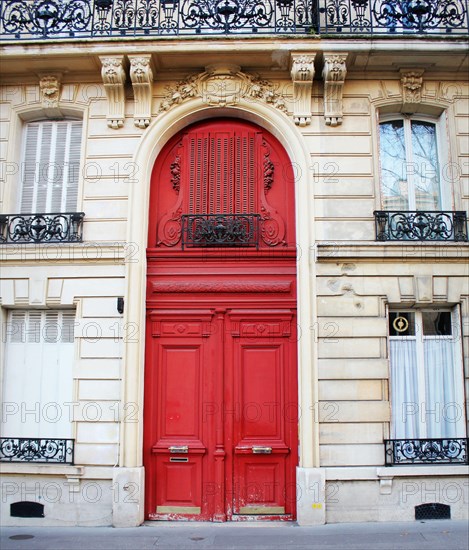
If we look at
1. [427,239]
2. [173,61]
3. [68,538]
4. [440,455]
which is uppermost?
[173,61]

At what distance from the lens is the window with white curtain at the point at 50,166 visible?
8.95m

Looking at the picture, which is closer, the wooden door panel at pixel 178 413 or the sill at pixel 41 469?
the sill at pixel 41 469

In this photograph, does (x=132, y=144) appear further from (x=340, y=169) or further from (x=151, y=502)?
(x=151, y=502)

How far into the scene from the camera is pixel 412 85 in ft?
29.1

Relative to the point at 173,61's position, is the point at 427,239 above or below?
below

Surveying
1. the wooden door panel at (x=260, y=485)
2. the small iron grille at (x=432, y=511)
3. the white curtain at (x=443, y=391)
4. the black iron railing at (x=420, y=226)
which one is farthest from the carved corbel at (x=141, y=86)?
the small iron grille at (x=432, y=511)

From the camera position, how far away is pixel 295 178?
879 centimetres

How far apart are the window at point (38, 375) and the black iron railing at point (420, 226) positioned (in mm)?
5091

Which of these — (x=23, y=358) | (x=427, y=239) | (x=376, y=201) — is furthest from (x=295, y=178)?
(x=23, y=358)

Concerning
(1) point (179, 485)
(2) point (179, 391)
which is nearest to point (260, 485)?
(1) point (179, 485)

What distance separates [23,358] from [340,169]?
19.1ft

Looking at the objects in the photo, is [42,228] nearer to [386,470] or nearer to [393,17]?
[386,470]

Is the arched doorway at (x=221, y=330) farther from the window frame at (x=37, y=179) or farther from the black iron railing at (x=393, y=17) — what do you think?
the black iron railing at (x=393, y=17)

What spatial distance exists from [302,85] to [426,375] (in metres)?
4.95
